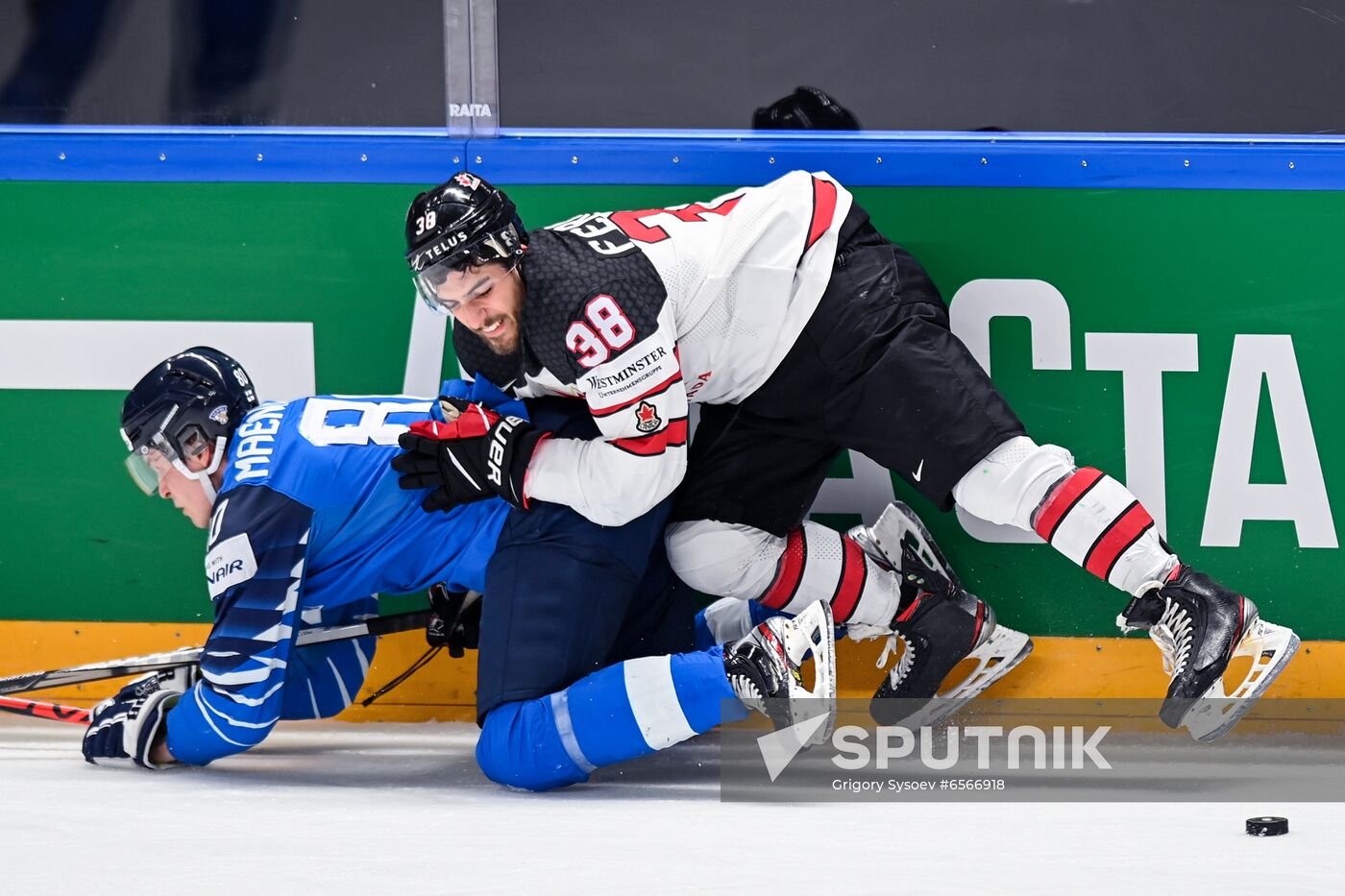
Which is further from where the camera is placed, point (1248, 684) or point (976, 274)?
point (976, 274)

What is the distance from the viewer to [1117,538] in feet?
8.51

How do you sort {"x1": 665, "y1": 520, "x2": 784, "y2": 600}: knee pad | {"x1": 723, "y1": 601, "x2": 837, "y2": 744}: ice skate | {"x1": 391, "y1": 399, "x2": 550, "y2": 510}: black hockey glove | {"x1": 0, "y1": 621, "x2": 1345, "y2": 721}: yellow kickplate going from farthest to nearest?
{"x1": 0, "y1": 621, "x2": 1345, "y2": 721}: yellow kickplate < {"x1": 665, "y1": 520, "x2": 784, "y2": 600}: knee pad < {"x1": 391, "y1": 399, "x2": 550, "y2": 510}: black hockey glove < {"x1": 723, "y1": 601, "x2": 837, "y2": 744}: ice skate

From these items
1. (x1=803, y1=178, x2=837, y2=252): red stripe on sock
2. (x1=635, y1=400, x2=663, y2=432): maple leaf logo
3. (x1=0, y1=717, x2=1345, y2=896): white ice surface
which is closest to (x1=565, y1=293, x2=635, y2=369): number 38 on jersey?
(x1=635, y1=400, x2=663, y2=432): maple leaf logo

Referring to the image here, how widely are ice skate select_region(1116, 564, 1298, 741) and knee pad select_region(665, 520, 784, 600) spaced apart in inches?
28.1

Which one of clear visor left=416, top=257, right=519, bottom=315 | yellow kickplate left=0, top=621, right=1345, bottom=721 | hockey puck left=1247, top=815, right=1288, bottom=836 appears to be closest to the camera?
hockey puck left=1247, top=815, right=1288, bottom=836

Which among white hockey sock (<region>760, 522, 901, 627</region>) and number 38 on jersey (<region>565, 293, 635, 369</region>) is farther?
white hockey sock (<region>760, 522, 901, 627</region>)

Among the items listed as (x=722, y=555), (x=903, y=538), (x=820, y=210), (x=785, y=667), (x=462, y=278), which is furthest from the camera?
(x=903, y=538)

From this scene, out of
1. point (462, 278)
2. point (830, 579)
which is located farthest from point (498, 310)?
point (830, 579)

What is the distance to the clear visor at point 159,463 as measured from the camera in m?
2.70

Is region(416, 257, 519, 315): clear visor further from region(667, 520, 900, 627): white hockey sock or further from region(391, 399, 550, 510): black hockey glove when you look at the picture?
region(667, 520, 900, 627): white hockey sock

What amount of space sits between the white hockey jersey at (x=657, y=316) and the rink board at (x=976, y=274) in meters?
0.37

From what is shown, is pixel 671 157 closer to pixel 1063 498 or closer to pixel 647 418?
pixel 647 418

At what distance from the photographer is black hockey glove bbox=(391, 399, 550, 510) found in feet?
8.67

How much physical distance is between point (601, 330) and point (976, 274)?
3.24 ft
